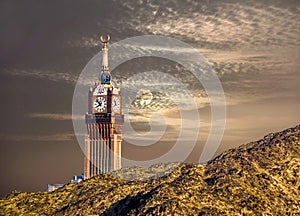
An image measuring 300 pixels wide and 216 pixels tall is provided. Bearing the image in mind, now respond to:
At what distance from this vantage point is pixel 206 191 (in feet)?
75.7

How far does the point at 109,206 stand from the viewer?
958 inches

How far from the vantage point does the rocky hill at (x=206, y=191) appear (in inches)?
865

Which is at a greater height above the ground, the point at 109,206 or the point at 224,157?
the point at 224,157

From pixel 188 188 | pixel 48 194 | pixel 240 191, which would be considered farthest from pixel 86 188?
pixel 240 191

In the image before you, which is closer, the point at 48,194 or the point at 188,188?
the point at 188,188

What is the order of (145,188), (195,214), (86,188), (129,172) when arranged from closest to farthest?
(195,214), (145,188), (86,188), (129,172)

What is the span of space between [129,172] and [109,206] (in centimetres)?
796

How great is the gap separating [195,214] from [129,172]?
37.9ft

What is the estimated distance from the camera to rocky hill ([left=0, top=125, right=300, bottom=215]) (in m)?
22.0

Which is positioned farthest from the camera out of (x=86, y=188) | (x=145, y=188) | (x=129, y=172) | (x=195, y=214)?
(x=129, y=172)

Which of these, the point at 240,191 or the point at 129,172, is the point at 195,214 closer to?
the point at 240,191

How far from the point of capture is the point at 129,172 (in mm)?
32250

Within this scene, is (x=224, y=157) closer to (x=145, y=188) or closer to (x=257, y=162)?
(x=257, y=162)

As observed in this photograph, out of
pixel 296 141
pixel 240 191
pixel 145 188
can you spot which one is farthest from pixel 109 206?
pixel 296 141
